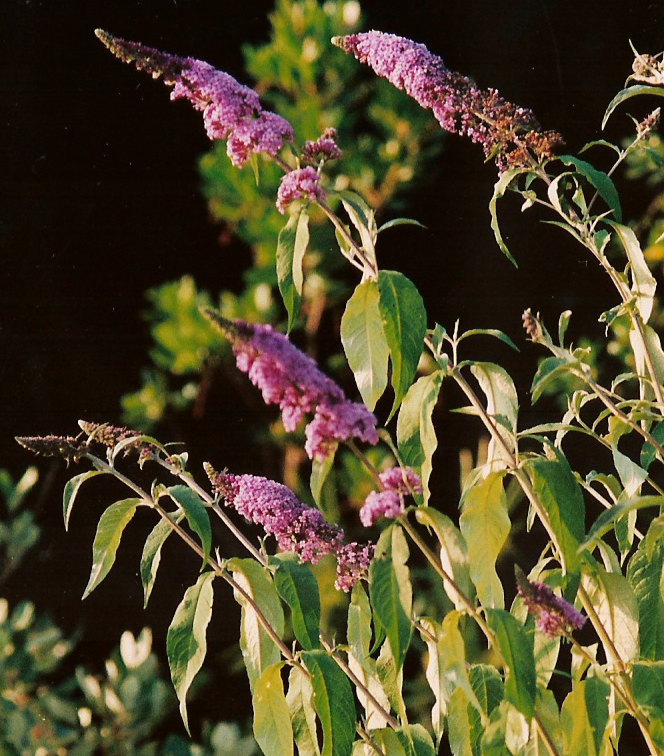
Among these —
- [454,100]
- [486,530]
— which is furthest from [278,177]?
[486,530]

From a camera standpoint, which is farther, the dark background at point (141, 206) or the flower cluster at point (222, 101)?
the dark background at point (141, 206)

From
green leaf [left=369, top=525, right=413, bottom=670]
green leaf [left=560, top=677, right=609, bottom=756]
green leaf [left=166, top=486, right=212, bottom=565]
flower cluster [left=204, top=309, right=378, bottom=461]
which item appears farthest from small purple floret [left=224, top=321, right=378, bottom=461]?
green leaf [left=560, top=677, right=609, bottom=756]

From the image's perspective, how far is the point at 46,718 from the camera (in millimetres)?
2324

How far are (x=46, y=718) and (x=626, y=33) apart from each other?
2.03 metres

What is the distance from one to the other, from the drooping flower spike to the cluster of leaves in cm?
154

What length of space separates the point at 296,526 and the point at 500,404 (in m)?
0.25

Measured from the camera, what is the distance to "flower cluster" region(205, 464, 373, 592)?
106 cm

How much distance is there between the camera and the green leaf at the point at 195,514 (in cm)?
106

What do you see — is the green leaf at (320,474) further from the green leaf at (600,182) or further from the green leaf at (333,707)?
the green leaf at (600,182)

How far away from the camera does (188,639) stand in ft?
3.81

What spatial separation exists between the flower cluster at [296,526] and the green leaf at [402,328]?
0.13 m

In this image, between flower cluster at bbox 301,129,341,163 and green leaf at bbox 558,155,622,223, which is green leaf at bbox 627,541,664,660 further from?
flower cluster at bbox 301,129,341,163

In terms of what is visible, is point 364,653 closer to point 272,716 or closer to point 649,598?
point 272,716

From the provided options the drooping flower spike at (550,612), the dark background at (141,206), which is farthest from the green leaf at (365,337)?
the dark background at (141,206)
